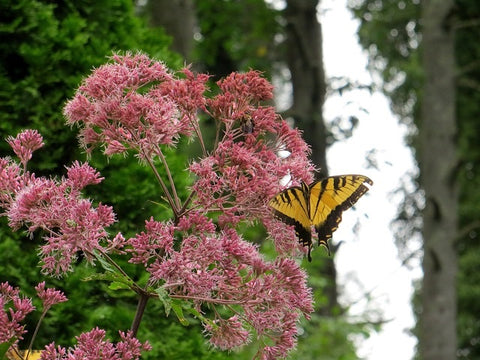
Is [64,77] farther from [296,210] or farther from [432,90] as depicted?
[432,90]

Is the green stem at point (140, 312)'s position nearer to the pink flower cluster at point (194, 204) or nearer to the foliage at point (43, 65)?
the pink flower cluster at point (194, 204)

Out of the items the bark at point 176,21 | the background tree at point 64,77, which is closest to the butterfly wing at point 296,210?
Result: the background tree at point 64,77

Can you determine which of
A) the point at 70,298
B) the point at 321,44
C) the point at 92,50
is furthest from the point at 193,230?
the point at 321,44

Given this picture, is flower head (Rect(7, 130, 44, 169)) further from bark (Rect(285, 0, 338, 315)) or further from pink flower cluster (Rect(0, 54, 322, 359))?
bark (Rect(285, 0, 338, 315))

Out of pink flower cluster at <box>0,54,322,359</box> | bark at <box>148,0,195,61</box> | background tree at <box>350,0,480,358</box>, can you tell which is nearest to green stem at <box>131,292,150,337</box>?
pink flower cluster at <box>0,54,322,359</box>

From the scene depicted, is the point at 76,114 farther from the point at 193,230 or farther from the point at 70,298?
the point at 70,298

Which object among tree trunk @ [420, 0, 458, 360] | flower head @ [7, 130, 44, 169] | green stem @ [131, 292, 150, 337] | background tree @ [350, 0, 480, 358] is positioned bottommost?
green stem @ [131, 292, 150, 337]

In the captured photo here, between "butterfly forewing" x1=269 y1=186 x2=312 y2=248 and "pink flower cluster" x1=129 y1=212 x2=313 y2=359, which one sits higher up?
"butterfly forewing" x1=269 y1=186 x2=312 y2=248
